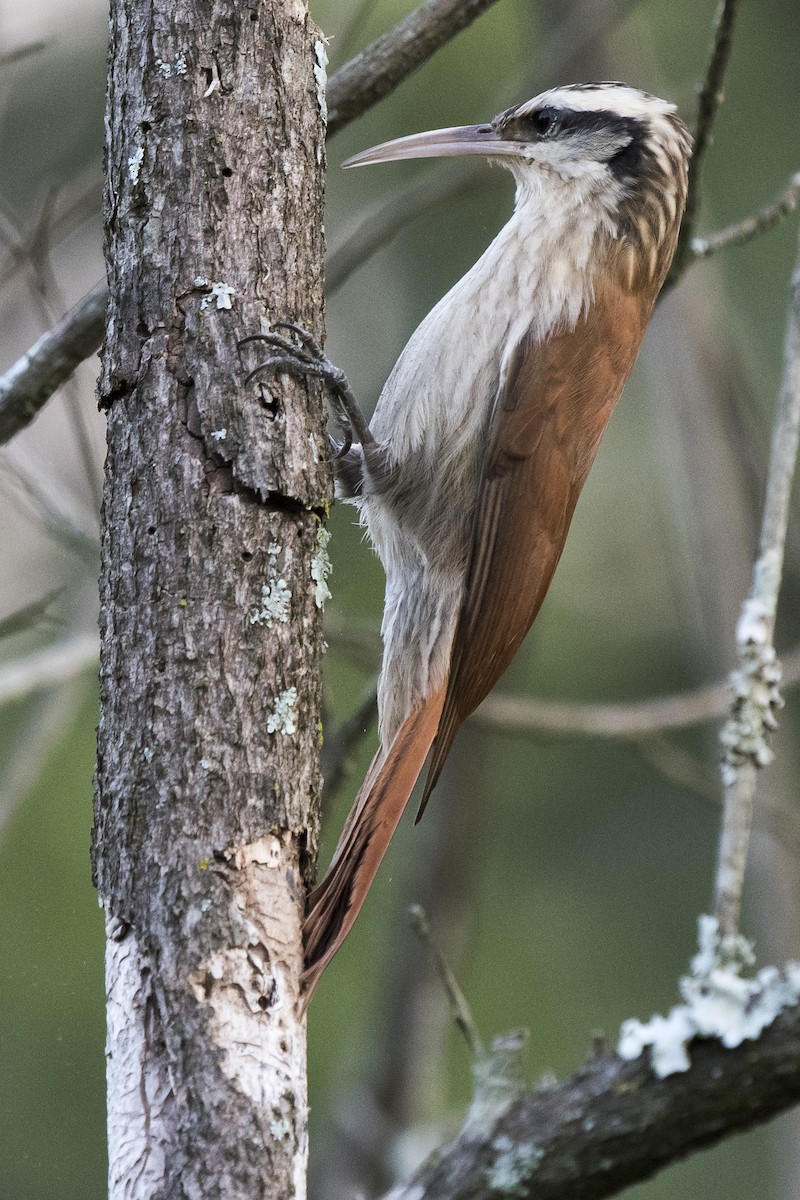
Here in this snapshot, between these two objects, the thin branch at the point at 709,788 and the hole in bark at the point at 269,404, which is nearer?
the hole in bark at the point at 269,404

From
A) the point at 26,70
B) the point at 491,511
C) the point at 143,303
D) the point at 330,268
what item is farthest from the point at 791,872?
the point at 26,70

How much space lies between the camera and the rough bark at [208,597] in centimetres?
156

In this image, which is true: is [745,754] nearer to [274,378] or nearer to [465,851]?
[274,378]

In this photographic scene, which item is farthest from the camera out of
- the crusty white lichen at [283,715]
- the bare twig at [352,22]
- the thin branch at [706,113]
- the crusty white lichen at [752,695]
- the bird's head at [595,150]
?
the bare twig at [352,22]

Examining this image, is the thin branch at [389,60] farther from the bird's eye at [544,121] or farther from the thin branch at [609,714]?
the thin branch at [609,714]

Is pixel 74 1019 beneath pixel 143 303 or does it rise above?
above

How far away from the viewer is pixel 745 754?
80.3 inches

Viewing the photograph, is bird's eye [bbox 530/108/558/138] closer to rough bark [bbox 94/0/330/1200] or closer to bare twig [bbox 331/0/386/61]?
bare twig [bbox 331/0/386/61]

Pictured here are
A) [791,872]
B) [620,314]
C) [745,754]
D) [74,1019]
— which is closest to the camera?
[745,754]

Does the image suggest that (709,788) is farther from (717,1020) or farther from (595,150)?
(717,1020)

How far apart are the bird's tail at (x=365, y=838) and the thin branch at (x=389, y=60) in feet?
3.38

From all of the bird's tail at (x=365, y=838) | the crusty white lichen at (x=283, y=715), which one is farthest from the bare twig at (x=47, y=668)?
the crusty white lichen at (x=283, y=715)

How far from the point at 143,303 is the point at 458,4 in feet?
3.24

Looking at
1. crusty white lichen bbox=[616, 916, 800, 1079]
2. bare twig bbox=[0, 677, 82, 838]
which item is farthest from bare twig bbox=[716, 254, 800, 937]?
bare twig bbox=[0, 677, 82, 838]
